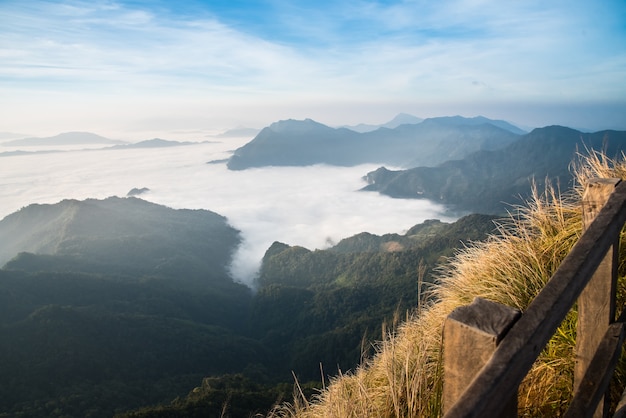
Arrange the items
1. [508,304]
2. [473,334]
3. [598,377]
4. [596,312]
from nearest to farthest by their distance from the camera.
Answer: [473,334] < [598,377] < [596,312] < [508,304]

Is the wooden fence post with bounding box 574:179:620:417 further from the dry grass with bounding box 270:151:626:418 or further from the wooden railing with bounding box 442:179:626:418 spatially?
the dry grass with bounding box 270:151:626:418

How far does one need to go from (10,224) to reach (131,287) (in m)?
107

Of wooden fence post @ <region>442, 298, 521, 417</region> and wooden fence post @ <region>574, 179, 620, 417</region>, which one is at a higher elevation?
wooden fence post @ <region>442, 298, 521, 417</region>

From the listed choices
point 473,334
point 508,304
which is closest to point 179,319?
point 508,304

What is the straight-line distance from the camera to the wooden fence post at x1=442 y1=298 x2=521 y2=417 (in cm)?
98

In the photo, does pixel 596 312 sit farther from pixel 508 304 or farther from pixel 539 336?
pixel 508 304

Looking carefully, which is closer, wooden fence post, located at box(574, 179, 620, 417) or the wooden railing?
the wooden railing

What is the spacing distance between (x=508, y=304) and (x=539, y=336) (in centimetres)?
262

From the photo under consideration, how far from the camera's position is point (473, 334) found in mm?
987

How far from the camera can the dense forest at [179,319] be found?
45656 millimetres

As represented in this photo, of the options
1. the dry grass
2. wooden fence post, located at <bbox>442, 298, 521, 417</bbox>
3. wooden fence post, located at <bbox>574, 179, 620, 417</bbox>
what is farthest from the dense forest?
wooden fence post, located at <bbox>442, 298, 521, 417</bbox>

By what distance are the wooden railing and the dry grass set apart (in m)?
0.71

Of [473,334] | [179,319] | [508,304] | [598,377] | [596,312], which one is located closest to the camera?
[473,334]

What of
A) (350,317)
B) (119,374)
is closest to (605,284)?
(119,374)
